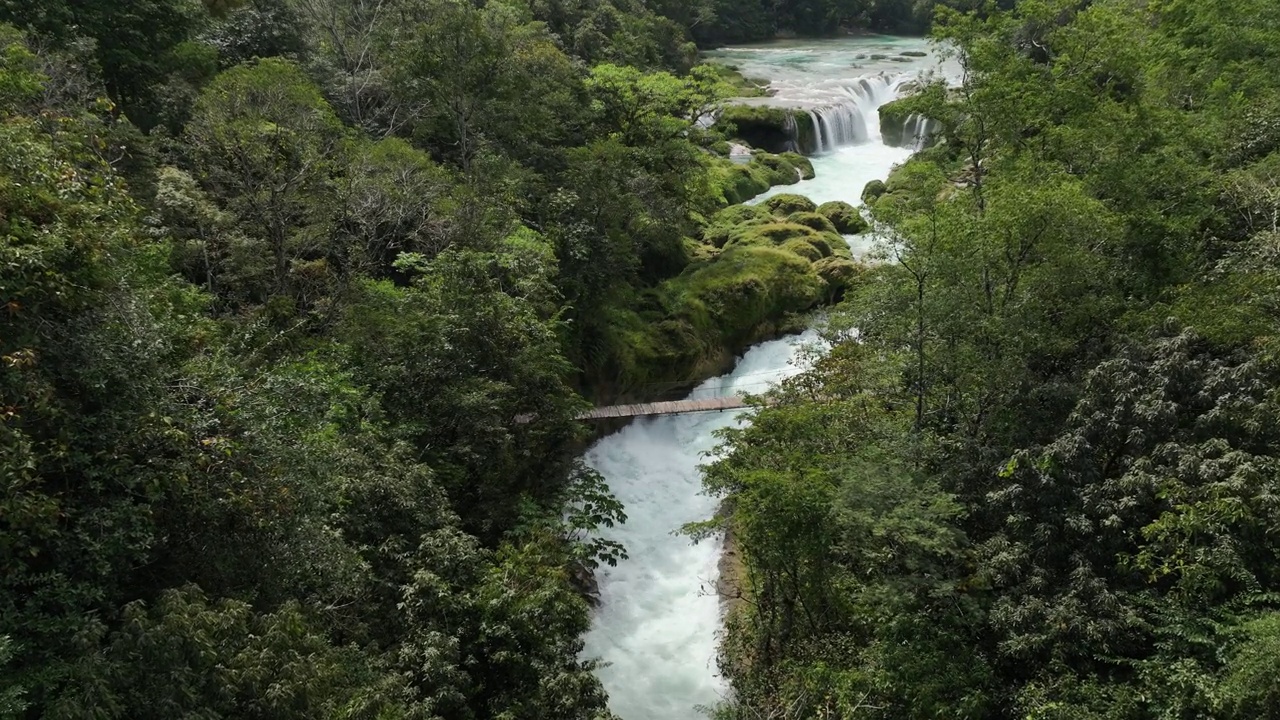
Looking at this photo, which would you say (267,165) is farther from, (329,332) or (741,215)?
(741,215)

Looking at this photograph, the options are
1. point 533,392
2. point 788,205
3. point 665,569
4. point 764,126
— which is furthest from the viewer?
point 764,126

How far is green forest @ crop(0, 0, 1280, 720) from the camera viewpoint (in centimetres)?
810

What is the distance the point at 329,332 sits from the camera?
16.1 m

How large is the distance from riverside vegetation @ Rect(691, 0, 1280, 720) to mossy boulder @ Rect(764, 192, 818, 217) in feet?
49.9

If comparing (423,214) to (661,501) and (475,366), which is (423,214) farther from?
(661,501)

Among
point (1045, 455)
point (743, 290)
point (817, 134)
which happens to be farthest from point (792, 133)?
point (1045, 455)

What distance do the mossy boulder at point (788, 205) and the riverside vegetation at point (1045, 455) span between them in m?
15.2

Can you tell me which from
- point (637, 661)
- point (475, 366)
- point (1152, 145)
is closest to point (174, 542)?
point (475, 366)

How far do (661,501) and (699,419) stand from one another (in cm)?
396

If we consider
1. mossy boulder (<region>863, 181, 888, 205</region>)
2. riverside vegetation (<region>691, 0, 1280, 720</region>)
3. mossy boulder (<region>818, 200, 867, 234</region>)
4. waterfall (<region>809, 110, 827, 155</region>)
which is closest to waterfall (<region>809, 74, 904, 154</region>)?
waterfall (<region>809, 110, 827, 155</region>)

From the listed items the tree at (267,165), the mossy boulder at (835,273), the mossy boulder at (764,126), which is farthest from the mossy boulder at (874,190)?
the tree at (267,165)

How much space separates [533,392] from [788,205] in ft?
72.5

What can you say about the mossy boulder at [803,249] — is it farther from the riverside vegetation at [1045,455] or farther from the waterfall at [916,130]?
the waterfall at [916,130]

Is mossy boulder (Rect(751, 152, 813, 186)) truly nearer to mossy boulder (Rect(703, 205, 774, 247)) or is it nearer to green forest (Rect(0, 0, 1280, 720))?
mossy boulder (Rect(703, 205, 774, 247))
